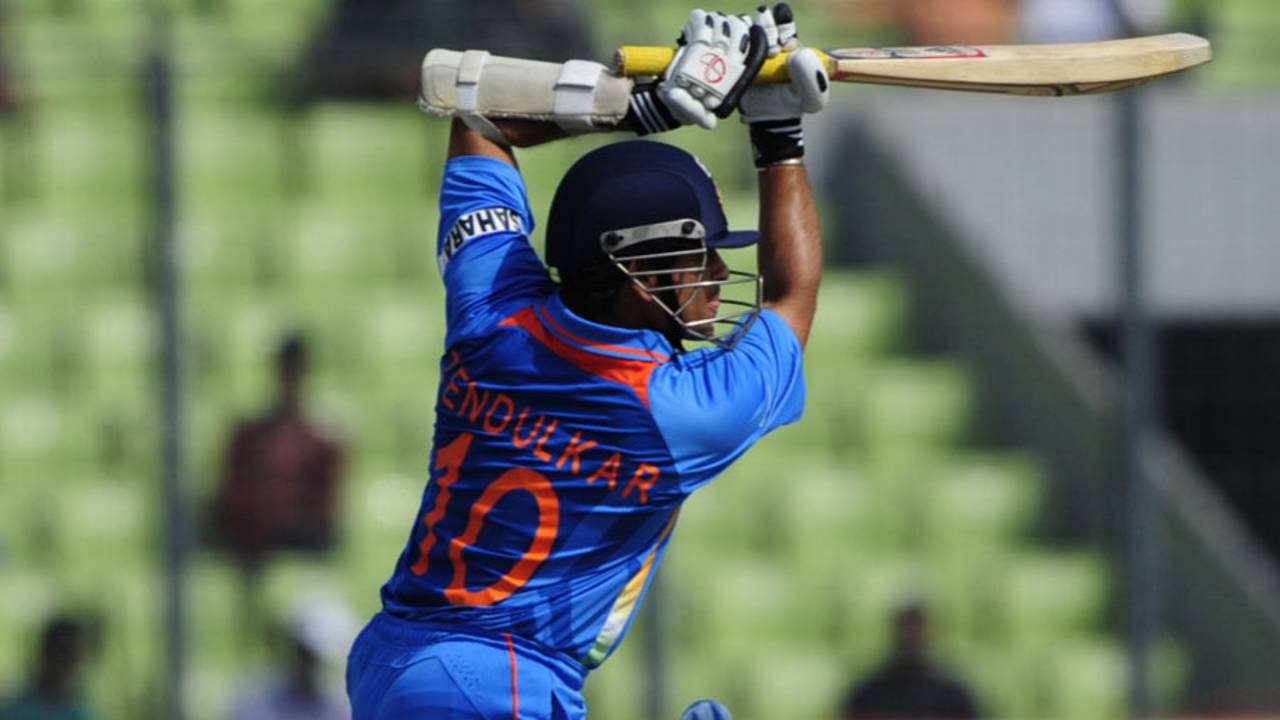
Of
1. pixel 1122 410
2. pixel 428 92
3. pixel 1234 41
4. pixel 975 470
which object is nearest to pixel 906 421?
pixel 975 470

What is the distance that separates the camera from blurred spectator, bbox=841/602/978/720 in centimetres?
665

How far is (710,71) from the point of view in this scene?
333 centimetres

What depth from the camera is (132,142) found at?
22.5 feet

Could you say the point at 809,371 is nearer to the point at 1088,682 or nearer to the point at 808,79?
the point at 1088,682

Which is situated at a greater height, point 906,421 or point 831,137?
point 831,137

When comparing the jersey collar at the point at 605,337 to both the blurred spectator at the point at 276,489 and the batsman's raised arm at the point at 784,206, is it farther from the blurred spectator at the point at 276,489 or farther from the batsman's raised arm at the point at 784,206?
the blurred spectator at the point at 276,489

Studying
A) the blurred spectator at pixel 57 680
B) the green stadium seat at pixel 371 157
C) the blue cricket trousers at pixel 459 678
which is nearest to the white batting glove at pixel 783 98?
the blue cricket trousers at pixel 459 678

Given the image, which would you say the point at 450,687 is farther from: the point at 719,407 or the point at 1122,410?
the point at 1122,410

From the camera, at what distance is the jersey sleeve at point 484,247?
11.3 ft

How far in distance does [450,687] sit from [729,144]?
432 cm

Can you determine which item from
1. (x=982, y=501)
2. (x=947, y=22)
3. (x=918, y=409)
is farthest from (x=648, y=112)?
(x=947, y=22)

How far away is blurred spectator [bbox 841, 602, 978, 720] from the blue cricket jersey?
11.0 ft

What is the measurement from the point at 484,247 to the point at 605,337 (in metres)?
0.30

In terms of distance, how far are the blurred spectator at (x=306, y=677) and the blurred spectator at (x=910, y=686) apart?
57.5 inches
